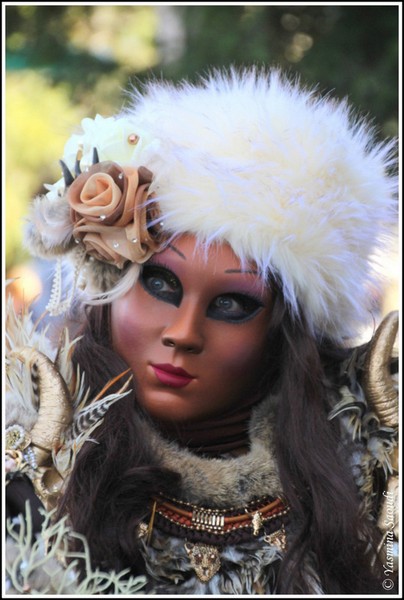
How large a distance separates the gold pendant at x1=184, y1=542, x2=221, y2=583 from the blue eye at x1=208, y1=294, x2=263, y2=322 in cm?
39

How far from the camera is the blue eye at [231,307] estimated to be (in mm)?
1495

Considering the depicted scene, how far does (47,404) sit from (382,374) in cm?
63

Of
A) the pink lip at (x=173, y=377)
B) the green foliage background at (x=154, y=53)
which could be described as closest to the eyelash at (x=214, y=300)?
the pink lip at (x=173, y=377)

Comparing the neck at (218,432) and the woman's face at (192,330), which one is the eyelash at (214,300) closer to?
the woman's face at (192,330)

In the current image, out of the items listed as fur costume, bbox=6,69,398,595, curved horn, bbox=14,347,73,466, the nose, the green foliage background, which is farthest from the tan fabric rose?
the green foliage background

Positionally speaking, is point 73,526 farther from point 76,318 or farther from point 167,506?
point 76,318

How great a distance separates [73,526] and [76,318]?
1.30ft

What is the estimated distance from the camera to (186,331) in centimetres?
146

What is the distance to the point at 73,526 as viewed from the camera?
4.72 ft

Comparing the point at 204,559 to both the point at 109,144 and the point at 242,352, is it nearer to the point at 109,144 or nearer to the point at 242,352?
the point at 242,352

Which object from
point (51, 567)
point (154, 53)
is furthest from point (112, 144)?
point (154, 53)

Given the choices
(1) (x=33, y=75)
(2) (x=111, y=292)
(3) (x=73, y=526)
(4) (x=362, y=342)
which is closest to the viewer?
(3) (x=73, y=526)

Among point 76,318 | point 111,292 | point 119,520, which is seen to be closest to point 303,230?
point 111,292

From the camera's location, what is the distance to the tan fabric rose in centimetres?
148
